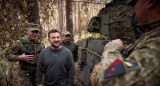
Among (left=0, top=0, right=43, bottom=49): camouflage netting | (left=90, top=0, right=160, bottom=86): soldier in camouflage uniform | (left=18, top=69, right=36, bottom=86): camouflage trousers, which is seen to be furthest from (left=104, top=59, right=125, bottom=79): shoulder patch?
(left=0, top=0, right=43, bottom=49): camouflage netting

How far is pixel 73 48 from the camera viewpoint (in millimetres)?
5320

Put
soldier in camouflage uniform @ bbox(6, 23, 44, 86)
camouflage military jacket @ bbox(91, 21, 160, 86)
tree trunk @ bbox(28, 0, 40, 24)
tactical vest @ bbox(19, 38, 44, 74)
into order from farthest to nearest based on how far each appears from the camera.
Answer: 1. tree trunk @ bbox(28, 0, 40, 24)
2. tactical vest @ bbox(19, 38, 44, 74)
3. soldier in camouflage uniform @ bbox(6, 23, 44, 86)
4. camouflage military jacket @ bbox(91, 21, 160, 86)

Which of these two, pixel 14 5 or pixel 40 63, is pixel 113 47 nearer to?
pixel 40 63

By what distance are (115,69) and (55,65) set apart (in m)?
1.90

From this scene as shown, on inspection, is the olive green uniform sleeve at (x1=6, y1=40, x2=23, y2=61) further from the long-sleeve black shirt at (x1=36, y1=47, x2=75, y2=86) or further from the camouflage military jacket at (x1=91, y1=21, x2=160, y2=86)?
the camouflage military jacket at (x1=91, y1=21, x2=160, y2=86)

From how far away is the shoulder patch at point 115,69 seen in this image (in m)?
0.95

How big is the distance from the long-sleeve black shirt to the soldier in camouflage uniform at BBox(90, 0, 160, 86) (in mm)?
1759

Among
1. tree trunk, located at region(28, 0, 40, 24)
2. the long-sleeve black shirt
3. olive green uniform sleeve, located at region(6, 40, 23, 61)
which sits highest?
tree trunk, located at region(28, 0, 40, 24)

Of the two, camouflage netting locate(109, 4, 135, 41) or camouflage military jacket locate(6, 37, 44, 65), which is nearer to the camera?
camouflage military jacket locate(6, 37, 44, 65)

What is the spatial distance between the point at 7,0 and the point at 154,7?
18.8ft

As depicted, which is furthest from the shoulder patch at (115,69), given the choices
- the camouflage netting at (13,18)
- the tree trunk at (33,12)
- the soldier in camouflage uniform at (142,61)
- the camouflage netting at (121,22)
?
the tree trunk at (33,12)

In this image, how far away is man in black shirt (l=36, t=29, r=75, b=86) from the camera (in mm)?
2672

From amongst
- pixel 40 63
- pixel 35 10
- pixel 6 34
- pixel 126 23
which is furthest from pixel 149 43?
pixel 35 10

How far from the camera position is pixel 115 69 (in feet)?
3.19
